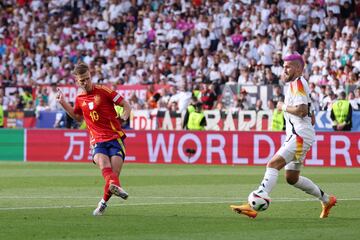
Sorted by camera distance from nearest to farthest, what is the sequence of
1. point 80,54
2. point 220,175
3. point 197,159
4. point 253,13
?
1. point 220,175
2. point 197,159
3. point 253,13
4. point 80,54

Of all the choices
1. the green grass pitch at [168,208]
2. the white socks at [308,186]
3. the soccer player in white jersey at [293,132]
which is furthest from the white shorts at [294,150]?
the green grass pitch at [168,208]

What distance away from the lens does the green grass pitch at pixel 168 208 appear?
11.4 m

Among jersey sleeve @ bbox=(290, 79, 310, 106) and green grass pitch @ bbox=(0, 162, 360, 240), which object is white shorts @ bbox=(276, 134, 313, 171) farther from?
green grass pitch @ bbox=(0, 162, 360, 240)

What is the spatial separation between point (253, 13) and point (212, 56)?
215cm

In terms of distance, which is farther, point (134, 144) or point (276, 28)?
point (276, 28)

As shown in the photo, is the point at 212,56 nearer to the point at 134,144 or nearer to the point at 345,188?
the point at 134,144

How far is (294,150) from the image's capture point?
12.9 metres

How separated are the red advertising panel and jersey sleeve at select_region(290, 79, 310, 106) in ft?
46.3

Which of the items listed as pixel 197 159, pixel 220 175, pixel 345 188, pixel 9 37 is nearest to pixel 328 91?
pixel 197 159

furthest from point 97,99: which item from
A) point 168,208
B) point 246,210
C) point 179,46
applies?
point 179,46

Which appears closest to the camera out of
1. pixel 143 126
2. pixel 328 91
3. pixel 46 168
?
pixel 46 168

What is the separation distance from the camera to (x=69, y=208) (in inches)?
570

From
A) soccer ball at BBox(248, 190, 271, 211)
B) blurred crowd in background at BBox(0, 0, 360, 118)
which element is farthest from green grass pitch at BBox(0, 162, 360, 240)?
blurred crowd in background at BBox(0, 0, 360, 118)

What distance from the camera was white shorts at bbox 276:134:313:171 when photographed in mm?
12898
